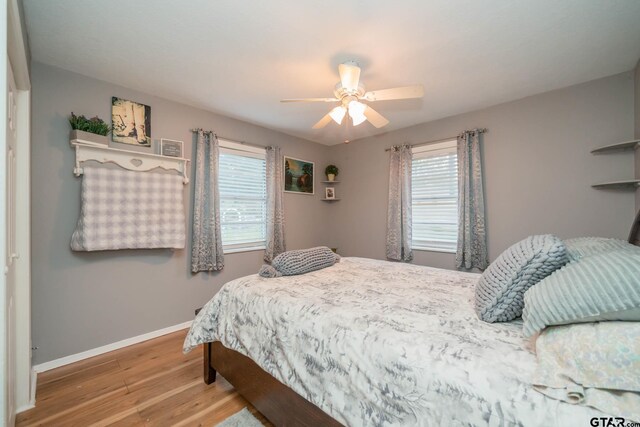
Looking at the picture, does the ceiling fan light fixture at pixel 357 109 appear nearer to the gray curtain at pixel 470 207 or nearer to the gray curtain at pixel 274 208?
the gray curtain at pixel 470 207

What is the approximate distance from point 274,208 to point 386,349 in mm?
2859

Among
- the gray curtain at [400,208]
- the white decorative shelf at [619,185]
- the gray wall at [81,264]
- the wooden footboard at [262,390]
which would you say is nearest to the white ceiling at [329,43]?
the gray wall at [81,264]

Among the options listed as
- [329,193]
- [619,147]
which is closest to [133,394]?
[329,193]

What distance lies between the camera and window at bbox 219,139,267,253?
3334 millimetres

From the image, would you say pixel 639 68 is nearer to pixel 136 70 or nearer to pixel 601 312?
pixel 601 312

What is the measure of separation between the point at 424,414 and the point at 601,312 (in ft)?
1.99

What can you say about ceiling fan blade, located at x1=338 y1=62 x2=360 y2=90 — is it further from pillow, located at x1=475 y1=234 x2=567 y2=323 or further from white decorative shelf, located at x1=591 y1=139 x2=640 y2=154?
white decorative shelf, located at x1=591 y1=139 x2=640 y2=154

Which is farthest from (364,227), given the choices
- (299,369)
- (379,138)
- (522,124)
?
(299,369)

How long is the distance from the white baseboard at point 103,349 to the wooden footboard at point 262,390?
44.8 inches

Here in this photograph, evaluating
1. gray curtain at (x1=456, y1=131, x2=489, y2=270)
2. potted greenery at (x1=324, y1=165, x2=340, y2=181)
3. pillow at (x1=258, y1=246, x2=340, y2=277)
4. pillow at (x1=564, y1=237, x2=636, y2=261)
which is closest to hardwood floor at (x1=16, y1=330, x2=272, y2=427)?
pillow at (x1=258, y1=246, x2=340, y2=277)

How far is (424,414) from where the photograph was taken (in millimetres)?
894

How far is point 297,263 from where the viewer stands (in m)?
2.14

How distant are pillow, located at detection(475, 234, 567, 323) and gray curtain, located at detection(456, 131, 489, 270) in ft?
6.44

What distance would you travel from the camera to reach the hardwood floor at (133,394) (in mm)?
1631
